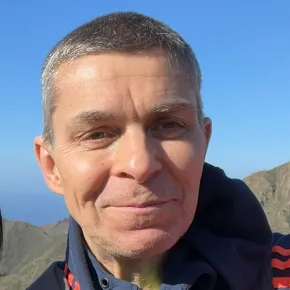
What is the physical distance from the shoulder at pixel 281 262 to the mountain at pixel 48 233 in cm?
1948

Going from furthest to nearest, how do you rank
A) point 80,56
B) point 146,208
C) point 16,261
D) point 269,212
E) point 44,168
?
point 269,212
point 16,261
point 44,168
point 80,56
point 146,208

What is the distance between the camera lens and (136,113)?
2.55 metres

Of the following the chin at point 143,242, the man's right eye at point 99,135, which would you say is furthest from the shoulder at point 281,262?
the man's right eye at point 99,135

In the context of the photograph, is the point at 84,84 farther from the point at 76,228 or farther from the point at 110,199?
the point at 76,228

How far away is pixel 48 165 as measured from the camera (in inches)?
121

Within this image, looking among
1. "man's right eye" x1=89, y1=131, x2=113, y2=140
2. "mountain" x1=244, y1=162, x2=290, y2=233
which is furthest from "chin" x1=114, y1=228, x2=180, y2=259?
"mountain" x1=244, y1=162, x2=290, y2=233

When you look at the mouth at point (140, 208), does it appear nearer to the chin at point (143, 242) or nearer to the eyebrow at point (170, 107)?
the chin at point (143, 242)

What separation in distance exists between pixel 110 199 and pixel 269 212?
102 ft

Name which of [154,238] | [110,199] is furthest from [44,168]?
[154,238]

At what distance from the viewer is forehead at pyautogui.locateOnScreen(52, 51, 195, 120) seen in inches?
100

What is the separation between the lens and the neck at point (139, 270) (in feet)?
9.67

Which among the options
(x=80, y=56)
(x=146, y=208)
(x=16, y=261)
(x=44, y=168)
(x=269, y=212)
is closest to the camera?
(x=146, y=208)

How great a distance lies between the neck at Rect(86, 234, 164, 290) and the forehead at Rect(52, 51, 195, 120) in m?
1.00

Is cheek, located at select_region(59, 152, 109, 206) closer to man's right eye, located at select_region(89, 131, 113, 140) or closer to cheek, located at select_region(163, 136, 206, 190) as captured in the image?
man's right eye, located at select_region(89, 131, 113, 140)
